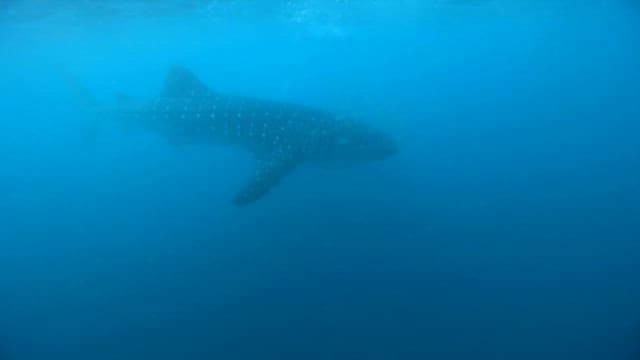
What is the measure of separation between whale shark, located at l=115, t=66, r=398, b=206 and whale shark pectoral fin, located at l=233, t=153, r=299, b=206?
19mm

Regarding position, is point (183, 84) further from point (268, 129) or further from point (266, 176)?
point (266, 176)

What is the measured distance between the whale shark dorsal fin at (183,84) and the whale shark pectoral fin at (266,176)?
7.67 feet

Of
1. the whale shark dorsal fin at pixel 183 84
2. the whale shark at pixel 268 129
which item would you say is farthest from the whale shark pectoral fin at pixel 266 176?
the whale shark dorsal fin at pixel 183 84

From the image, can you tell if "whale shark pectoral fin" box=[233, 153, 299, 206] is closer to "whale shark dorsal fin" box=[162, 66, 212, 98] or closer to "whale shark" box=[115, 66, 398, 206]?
"whale shark" box=[115, 66, 398, 206]

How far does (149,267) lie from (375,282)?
20.5 ft

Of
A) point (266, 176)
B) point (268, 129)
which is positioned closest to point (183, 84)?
point (268, 129)

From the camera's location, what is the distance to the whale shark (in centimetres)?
1045

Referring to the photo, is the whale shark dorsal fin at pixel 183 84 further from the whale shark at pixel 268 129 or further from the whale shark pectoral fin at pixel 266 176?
the whale shark pectoral fin at pixel 266 176

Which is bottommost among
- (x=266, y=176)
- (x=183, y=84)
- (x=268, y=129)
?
(x=266, y=176)

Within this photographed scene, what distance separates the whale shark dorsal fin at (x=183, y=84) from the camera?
1162 centimetres

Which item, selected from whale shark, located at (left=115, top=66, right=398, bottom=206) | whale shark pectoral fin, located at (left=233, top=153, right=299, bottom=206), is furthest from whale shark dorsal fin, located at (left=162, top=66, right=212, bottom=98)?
whale shark pectoral fin, located at (left=233, top=153, right=299, bottom=206)

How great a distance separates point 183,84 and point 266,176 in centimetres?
378

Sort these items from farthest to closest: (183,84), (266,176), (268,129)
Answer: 1. (183,84)
2. (268,129)
3. (266,176)

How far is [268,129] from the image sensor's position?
34.9 ft
